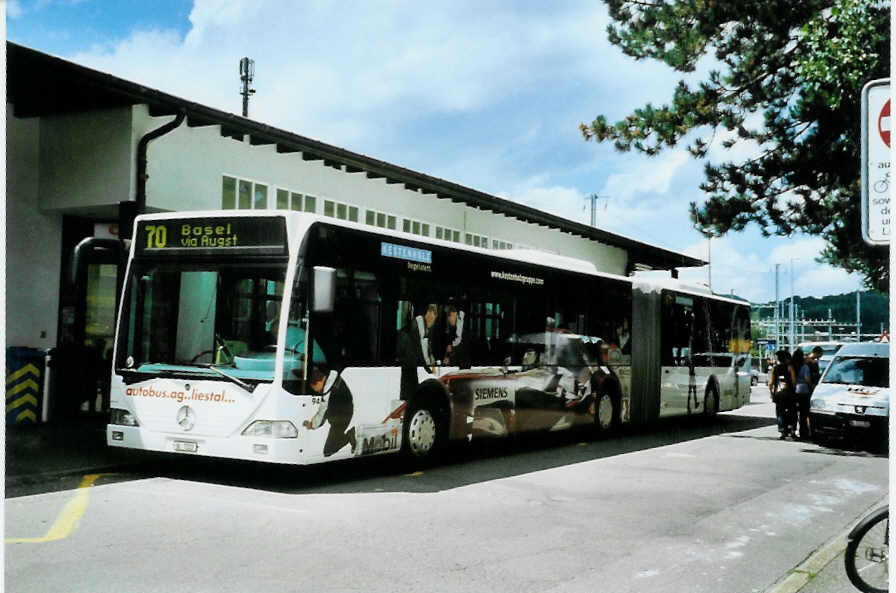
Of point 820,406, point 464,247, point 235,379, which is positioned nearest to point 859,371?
point 820,406

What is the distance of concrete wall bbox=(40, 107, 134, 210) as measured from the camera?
14555 mm

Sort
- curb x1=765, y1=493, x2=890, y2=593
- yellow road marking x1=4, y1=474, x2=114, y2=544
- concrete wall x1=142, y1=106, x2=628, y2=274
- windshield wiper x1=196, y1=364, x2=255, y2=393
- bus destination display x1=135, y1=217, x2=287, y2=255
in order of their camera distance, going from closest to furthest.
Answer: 1. curb x1=765, y1=493, x2=890, y2=593
2. yellow road marking x1=4, y1=474, x2=114, y2=544
3. windshield wiper x1=196, y1=364, x2=255, y2=393
4. bus destination display x1=135, y1=217, x2=287, y2=255
5. concrete wall x1=142, y1=106, x2=628, y2=274

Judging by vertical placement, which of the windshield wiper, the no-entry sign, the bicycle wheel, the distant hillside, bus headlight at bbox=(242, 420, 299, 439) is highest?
the distant hillside

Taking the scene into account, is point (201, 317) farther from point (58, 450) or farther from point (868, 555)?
point (868, 555)

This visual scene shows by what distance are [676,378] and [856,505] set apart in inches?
346

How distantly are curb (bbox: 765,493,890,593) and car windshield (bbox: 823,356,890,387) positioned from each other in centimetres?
945

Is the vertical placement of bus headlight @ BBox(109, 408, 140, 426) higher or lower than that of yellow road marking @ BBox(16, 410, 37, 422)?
higher

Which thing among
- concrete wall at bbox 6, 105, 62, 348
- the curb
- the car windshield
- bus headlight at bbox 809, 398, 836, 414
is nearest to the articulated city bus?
the curb

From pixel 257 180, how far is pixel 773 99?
31.1ft

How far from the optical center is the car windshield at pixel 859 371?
16.2 metres

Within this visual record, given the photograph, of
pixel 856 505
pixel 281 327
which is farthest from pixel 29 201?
pixel 856 505

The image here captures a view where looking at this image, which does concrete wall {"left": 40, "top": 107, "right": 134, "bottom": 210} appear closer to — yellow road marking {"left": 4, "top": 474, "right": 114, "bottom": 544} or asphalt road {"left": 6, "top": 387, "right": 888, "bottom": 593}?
asphalt road {"left": 6, "top": 387, "right": 888, "bottom": 593}

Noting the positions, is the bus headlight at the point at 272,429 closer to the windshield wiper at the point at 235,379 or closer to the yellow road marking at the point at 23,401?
the windshield wiper at the point at 235,379

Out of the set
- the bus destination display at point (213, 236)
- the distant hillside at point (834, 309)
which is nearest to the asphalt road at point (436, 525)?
the bus destination display at point (213, 236)
